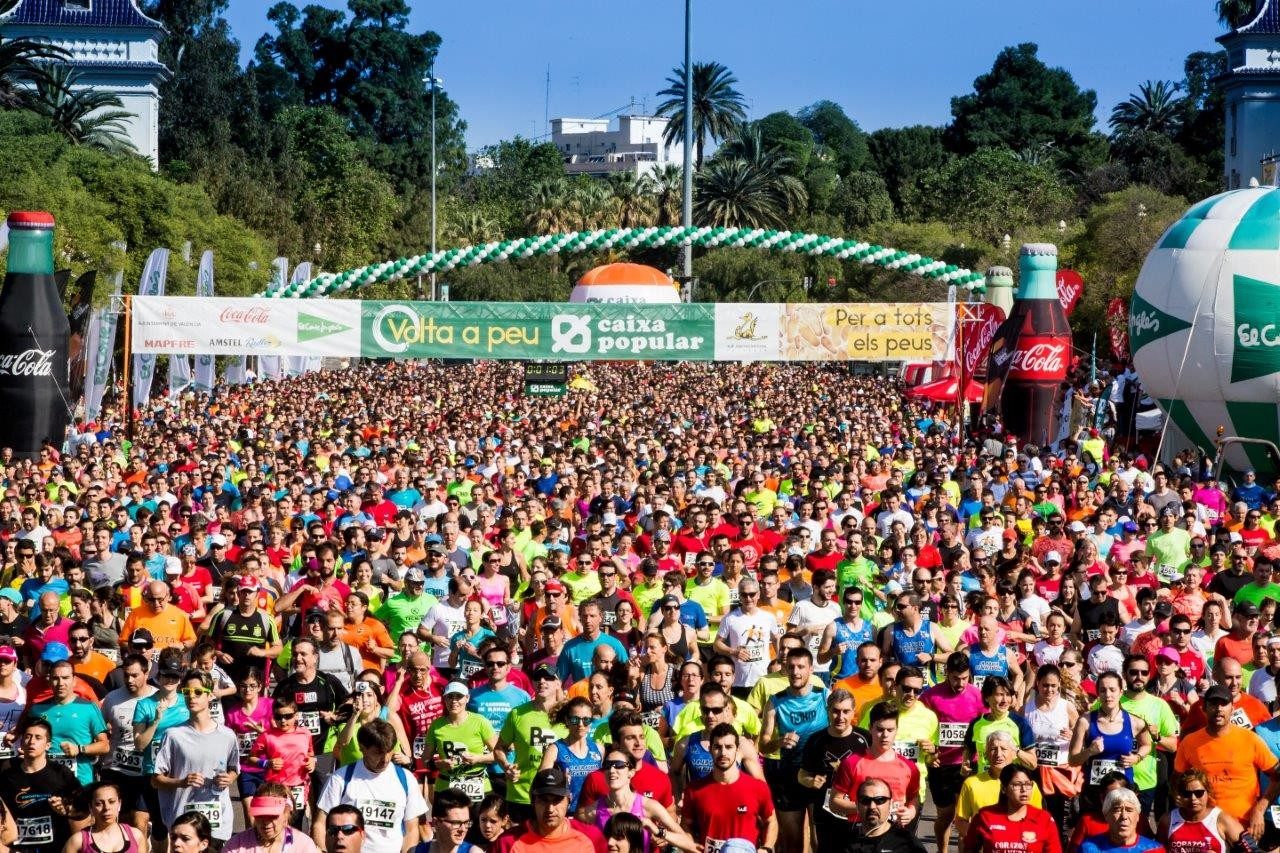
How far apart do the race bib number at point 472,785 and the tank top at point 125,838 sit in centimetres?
185

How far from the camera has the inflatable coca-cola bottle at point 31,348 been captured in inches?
931

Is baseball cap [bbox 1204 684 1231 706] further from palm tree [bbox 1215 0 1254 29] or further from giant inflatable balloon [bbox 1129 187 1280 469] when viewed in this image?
palm tree [bbox 1215 0 1254 29]

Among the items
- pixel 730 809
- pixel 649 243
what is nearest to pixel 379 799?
pixel 730 809

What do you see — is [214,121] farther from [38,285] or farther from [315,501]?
[315,501]

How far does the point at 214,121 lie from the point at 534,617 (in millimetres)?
64642

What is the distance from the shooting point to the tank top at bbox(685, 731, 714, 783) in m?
8.80

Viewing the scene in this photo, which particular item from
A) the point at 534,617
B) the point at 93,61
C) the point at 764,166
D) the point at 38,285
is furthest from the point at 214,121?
the point at 534,617

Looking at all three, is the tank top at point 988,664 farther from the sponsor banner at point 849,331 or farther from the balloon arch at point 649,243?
the balloon arch at point 649,243

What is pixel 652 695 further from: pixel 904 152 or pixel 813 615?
pixel 904 152

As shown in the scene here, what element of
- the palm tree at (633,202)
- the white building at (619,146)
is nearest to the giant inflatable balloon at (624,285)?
the palm tree at (633,202)

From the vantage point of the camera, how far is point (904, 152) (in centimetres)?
10831

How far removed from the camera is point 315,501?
664 inches

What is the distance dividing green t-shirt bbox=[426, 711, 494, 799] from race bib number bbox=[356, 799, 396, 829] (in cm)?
94

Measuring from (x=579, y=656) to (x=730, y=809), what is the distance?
2.68 meters
